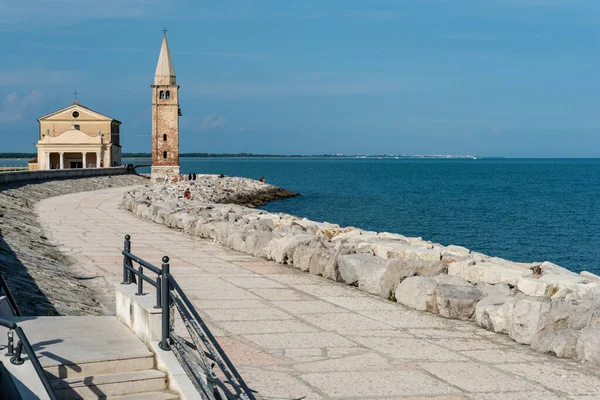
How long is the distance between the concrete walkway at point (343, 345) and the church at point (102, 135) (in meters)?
45.8

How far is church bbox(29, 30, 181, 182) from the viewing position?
57.3 meters

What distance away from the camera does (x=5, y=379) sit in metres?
4.89

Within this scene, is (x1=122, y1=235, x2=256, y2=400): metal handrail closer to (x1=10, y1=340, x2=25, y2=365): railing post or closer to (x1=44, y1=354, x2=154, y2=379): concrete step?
(x1=44, y1=354, x2=154, y2=379): concrete step

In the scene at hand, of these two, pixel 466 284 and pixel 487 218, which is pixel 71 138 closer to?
pixel 487 218

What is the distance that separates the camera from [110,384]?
527 cm

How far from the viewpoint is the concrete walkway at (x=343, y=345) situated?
20.6 feet

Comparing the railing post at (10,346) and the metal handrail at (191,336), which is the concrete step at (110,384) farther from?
the railing post at (10,346)

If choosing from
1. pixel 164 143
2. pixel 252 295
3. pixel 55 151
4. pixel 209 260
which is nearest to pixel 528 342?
pixel 252 295

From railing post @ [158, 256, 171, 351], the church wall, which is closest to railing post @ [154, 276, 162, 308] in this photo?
railing post @ [158, 256, 171, 351]

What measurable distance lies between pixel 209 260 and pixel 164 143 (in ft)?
150

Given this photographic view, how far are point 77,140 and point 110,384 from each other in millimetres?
61208

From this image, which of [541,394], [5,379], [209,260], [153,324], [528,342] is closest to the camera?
[5,379]

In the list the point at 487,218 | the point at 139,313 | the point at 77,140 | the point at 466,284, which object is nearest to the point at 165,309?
the point at 139,313

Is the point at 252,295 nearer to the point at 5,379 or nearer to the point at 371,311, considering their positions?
the point at 371,311
